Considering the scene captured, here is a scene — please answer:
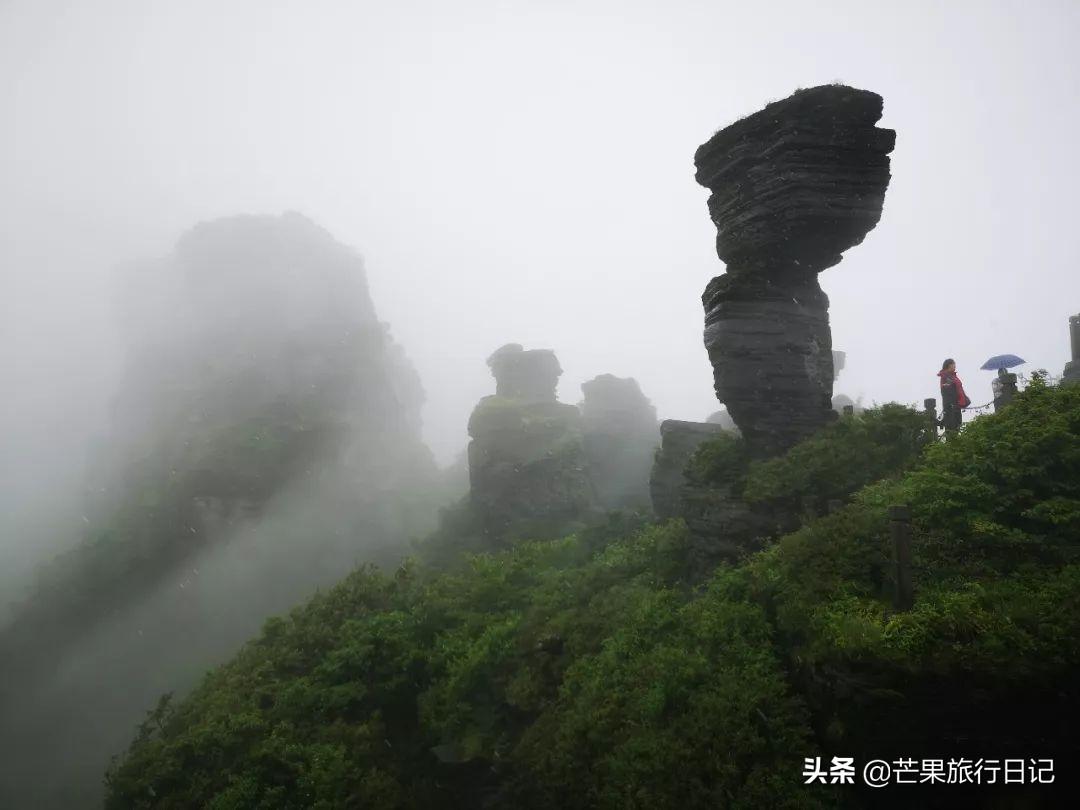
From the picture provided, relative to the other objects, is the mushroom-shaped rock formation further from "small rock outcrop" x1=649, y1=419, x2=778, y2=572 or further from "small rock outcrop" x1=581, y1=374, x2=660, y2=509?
"small rock outcrop" x1=649, y1=419, x2=778, y2=572

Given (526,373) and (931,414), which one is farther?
(526,373)

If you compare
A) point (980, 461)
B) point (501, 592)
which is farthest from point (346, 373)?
point (980, 461)

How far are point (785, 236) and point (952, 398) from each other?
20.3ft

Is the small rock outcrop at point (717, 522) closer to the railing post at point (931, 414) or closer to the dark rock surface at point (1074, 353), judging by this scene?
the railing post at point (931, 414)

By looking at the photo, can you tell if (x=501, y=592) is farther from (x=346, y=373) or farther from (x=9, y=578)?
(x=9, y=578)

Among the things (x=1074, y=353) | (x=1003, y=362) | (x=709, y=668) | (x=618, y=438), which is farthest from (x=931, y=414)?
(x=618, y=438)

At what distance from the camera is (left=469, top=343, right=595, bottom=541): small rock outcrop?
122 feet

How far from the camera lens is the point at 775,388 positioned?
559 inches

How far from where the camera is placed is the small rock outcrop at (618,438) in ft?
144

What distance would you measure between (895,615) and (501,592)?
10908mm

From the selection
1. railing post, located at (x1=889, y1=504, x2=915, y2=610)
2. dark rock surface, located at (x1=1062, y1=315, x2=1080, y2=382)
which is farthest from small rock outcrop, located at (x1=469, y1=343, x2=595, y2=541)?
railing post, located at (x1=889, y1=504, x2=915, y2=610)

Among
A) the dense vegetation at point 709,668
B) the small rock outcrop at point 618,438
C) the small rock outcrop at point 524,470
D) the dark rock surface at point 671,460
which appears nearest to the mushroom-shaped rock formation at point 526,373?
the small rock outcrop at point 524,470

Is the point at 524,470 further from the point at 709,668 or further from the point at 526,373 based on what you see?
the point at 709,668

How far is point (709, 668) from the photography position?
9.10 metres
